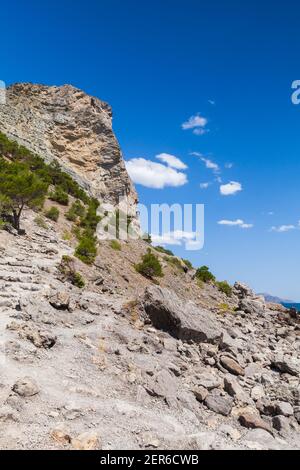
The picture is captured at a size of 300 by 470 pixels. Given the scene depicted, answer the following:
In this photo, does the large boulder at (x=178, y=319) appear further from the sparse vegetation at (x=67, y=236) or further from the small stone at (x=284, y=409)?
the sparse vegetation at (x=67, y=236)

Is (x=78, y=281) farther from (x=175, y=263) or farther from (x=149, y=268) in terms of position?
(x=175, y=263)

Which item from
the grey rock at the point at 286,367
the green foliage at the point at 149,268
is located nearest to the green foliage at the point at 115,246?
the green foliage at the point at 149,268

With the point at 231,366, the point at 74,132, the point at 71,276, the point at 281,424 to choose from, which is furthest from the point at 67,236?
the point at 74,132

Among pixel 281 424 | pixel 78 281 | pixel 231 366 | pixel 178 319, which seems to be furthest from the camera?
pixel 78 281

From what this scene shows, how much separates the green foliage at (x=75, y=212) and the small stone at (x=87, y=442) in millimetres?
27733

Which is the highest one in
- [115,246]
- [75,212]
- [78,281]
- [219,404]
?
[75,212]

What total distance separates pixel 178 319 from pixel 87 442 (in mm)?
7222

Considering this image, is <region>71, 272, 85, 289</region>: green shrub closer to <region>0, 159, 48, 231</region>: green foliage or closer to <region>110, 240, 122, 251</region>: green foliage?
<region>0, 159, 48, 231</region>: green foliage

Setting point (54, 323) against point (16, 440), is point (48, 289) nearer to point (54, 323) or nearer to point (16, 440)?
point (54, 323)

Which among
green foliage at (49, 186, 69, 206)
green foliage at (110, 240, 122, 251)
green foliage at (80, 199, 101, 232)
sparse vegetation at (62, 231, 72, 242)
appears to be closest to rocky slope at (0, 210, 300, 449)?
sparse vegetation at (62, 231, 72, 242)

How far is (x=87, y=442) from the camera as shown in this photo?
515cm

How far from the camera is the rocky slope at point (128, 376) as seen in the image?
575 centimetres

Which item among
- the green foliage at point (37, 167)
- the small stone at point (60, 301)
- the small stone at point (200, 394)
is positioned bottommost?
the small stone at point (200, 394)

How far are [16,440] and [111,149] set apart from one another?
58.3 meters
